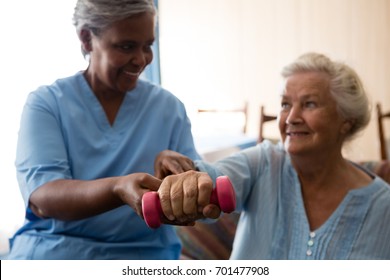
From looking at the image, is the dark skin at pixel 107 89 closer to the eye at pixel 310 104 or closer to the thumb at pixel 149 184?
the thumb at pixel 149 184

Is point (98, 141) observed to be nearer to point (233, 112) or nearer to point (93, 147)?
point (93, 147)

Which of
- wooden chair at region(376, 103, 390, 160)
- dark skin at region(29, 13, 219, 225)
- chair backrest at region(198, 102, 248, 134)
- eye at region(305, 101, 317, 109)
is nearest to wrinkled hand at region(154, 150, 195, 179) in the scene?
dark skin at region(29, 13, 219, 225)

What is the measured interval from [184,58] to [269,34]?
164 millimetres

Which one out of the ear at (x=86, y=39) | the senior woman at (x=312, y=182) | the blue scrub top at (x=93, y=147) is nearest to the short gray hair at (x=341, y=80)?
the senior woman at (x=312, y=182)

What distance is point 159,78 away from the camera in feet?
2.40

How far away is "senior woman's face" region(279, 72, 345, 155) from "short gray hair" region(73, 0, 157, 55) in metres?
0.27

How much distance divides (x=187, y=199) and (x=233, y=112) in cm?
35

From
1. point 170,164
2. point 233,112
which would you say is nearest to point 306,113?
point 233,112

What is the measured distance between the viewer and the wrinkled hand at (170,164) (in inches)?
25.7

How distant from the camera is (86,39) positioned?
2.18ft

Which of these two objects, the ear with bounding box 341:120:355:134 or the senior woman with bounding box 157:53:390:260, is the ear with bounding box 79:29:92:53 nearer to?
the senior woman with bounding box 157:53:390:260

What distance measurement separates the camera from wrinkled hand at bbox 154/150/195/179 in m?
0.65

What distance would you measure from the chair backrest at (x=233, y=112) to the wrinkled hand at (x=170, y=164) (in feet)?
0.37
